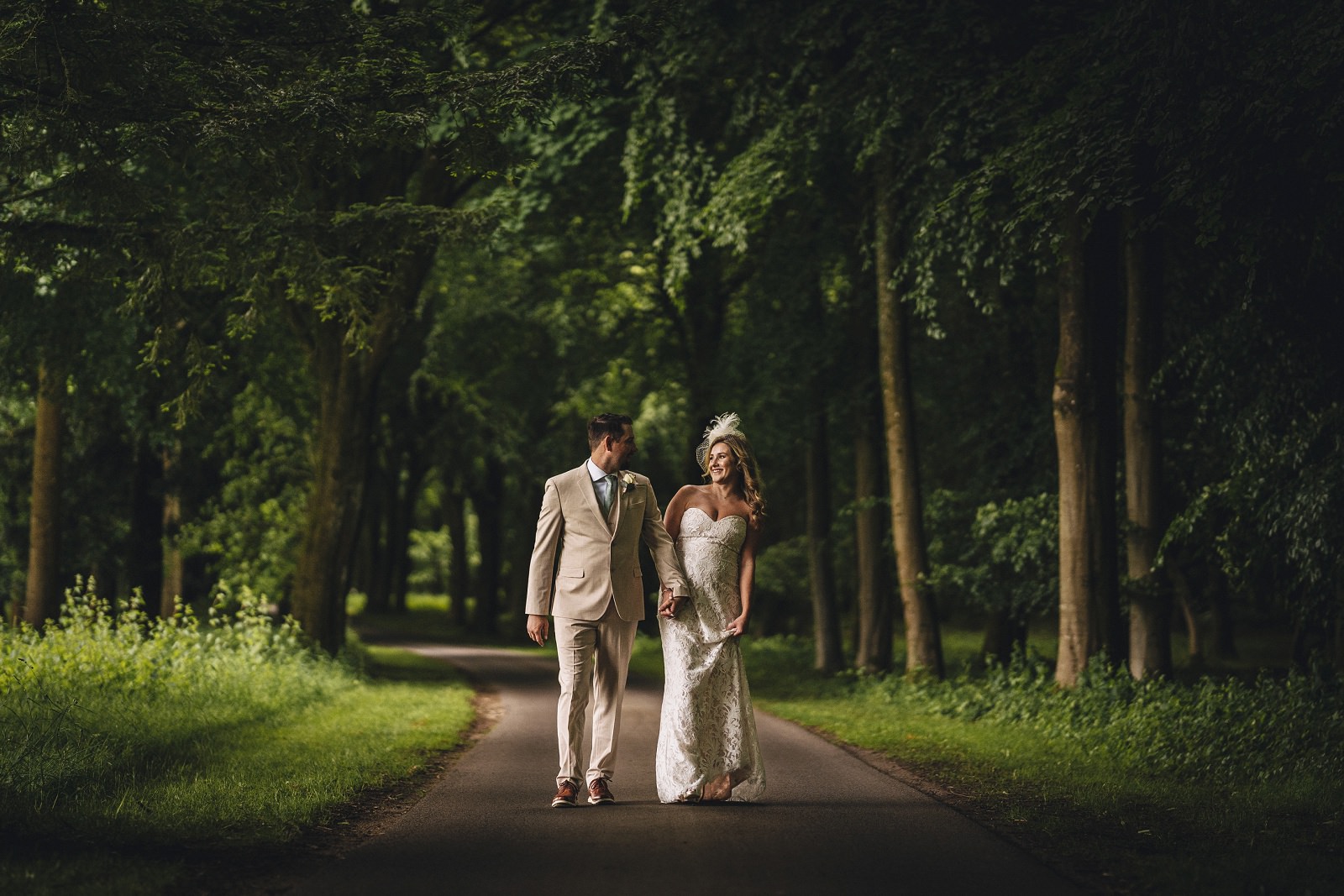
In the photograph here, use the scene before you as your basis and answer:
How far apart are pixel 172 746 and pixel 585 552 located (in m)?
4.05

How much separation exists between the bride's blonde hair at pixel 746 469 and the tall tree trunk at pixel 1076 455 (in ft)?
20.6

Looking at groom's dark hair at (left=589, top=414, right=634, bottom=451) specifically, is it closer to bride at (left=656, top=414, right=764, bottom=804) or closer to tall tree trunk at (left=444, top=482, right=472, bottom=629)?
bride at (left=656, top=414, right=764, bottom=804)

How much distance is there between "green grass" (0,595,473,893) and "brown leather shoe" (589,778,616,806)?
1527mm

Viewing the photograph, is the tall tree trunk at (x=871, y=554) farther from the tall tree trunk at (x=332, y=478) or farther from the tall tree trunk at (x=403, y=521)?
the tall tree trunk at (x=403, y=521)

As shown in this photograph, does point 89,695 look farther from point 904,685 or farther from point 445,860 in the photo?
point 904,685

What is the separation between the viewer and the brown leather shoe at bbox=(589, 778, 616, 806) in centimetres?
750

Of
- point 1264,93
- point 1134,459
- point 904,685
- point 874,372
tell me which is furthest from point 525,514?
point 1264,93

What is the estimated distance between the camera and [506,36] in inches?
788

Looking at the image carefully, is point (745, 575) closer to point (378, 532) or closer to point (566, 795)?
point (566, 795)

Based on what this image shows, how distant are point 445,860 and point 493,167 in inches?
238

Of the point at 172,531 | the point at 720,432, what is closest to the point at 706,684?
the point at 720,432

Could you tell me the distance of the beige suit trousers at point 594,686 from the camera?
7520 mm

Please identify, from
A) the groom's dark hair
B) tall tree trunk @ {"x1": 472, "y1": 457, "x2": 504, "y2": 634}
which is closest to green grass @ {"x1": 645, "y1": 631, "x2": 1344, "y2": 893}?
the groom's dark hair

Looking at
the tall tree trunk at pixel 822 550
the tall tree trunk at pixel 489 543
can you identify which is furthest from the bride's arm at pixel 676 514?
the tall tree trunk at pixel 489 543
